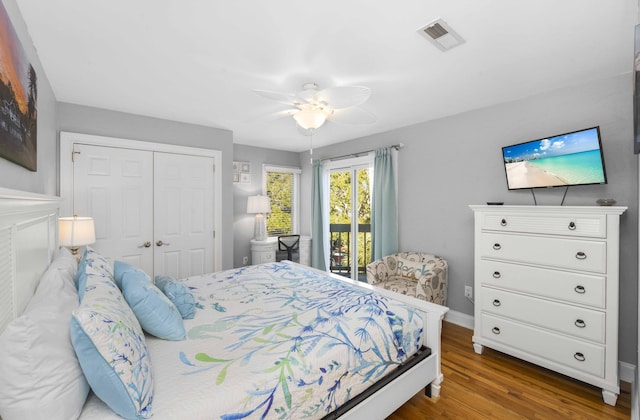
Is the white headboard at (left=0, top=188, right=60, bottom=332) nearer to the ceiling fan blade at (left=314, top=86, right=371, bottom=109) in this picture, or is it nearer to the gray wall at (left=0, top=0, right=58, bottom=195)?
the gray wall at (left=0, top=0, right=58, bottom=195)

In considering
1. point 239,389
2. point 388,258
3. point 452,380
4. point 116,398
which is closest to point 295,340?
point 239,389

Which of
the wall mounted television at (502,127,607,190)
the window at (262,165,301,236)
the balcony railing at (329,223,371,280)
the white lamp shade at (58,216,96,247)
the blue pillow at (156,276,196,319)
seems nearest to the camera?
the blue pillow at (156,276,196,319)

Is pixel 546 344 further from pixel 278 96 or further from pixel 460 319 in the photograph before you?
pixel 278 96

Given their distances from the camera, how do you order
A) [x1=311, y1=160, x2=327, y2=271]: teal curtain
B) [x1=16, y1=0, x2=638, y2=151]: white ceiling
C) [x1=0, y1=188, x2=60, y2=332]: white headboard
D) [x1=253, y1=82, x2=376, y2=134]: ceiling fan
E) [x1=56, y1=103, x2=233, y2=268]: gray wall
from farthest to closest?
[x1=311, y1=160, x2=327, y2=271]: teal curtain
[x1=56, y1=103, x2=233, y2=268]: gray wall
[x1=253, y1=82, x2=376, y2=134]: ceiling fan
[x1=16, y1=0, x2=638, y2=151]: white ceiling
[x1=0, y1=188, x2=60, y2=332]: white headboard

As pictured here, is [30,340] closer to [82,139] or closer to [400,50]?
[400,50]

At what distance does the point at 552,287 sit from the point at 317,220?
11.2 feet

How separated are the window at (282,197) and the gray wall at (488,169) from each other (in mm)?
1539

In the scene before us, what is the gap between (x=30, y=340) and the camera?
807 mm

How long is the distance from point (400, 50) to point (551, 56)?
3.71ft

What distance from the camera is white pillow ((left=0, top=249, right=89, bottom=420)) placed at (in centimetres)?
76

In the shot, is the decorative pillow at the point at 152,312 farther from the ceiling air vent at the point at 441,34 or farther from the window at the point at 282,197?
the window at the point at 282,197

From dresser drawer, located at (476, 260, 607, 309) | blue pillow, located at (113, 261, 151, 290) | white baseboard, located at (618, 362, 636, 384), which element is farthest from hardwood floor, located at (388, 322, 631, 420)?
blue pillow, located at (113, 261, 151, 290)

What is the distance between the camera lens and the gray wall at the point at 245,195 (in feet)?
15.8

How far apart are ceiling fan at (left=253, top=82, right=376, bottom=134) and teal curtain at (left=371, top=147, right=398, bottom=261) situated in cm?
147
